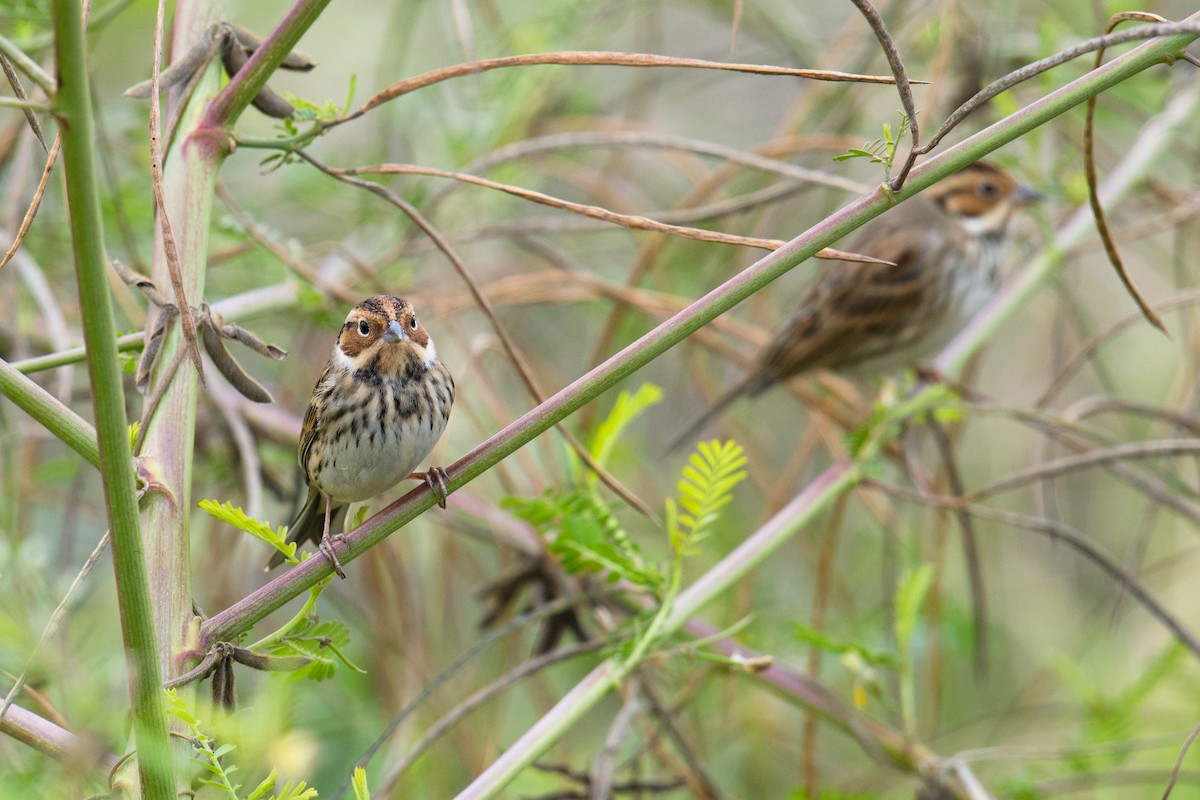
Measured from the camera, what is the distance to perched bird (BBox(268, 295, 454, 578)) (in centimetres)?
237

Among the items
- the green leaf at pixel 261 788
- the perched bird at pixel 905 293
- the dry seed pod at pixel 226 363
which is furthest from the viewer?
the perched bird at pixel 905 293

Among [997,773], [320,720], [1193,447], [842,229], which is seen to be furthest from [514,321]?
[842,229]

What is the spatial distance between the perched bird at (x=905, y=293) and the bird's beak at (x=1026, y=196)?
A: 311 millimetres

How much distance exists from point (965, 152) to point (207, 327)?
909mm

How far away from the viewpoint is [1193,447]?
1911mm

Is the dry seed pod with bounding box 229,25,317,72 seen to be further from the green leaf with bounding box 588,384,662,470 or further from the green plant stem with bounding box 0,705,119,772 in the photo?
the green plant stem with bounding box 0,705,119,772

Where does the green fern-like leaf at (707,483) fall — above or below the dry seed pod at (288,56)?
below

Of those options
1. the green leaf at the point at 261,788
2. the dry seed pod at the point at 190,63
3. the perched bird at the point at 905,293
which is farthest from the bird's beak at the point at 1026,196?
the green leaf at the point at 261,788

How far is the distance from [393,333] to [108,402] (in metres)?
1.39

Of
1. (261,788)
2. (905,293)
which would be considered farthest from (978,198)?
(261,788)

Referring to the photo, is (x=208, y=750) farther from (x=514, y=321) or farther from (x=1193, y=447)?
(x=514, y=321)

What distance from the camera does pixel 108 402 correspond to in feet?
3.39

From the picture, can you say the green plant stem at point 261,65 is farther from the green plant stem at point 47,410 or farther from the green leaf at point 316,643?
the green leaf at point 316,643

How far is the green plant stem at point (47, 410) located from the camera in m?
1.22
